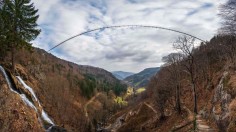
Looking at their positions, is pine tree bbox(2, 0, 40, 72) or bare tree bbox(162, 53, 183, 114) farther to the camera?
bare tree bbox(162, 53, 183, 114)

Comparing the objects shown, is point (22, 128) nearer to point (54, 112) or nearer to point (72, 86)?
point (54, 112)

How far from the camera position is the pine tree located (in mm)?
45312

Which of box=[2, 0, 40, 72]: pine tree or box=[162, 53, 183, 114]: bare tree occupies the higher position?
box=[2, 0, 40, 72]: pine tree

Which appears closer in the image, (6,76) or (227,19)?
(227,19)

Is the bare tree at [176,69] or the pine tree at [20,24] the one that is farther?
the bare tree at [176,69]

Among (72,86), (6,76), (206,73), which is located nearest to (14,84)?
(6,76)

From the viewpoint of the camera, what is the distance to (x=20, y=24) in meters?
47.3

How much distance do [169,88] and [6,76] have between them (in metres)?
35.4

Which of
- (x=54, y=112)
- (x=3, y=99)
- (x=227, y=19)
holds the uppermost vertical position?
(x=227, y=19)

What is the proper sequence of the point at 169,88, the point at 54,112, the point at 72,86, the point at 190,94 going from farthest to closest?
1. the point at 72,86
2. the point at 190,94
3. the point at 54,112
4. the point at 169,88

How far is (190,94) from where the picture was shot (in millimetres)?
73812

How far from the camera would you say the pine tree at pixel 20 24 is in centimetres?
4531

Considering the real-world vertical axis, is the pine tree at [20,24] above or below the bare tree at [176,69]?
above

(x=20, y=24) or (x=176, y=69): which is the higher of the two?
(x=20, y=24)
